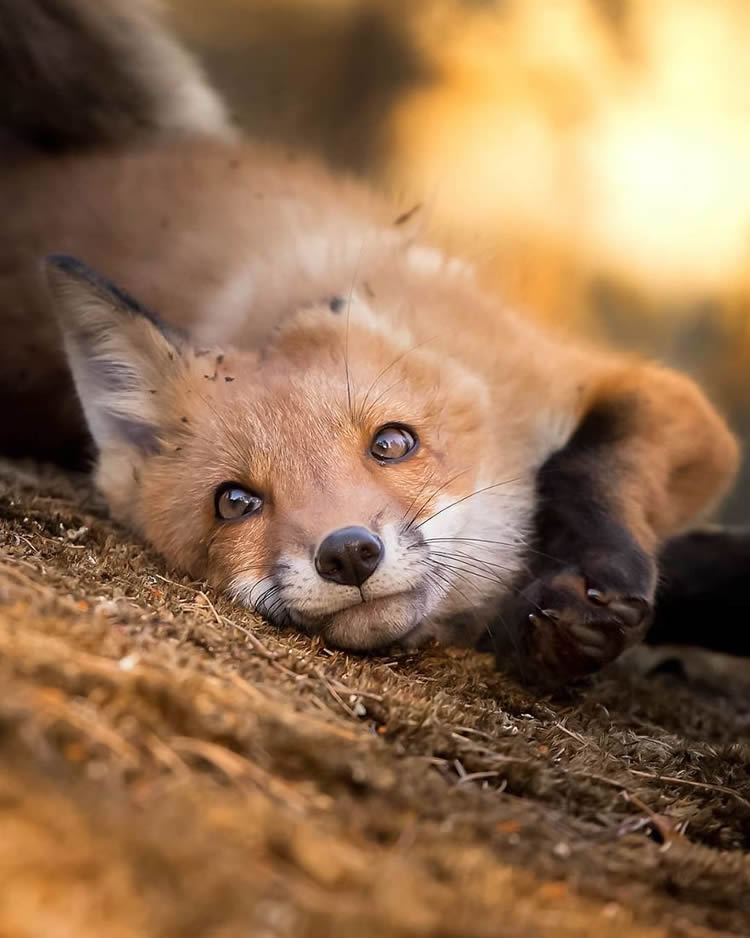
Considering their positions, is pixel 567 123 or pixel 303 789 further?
pixel 567 123

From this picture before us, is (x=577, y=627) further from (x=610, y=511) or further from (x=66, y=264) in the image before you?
(x=66, y=264)

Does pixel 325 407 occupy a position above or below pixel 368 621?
above

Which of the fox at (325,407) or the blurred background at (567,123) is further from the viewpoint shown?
the blurred background at (567,123)

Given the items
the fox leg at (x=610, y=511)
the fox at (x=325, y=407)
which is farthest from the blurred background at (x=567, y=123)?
the fox leg at (x=610, y=511)

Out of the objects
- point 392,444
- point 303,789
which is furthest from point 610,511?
point 303,789

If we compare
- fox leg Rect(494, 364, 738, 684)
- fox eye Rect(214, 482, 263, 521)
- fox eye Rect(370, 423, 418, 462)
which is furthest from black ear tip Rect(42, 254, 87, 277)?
fox leg Rect(494, 364, 738, 684)

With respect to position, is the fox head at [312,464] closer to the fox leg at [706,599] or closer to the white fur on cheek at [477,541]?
the white fur on cheek at [477,541]

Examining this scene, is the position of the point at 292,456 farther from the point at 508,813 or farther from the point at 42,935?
the point at 42,935
